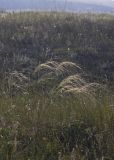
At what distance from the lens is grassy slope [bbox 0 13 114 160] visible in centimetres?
511

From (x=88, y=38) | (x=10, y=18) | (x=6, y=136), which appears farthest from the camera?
(x=10, y=18)

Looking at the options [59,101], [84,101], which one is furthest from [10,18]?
[84,101]

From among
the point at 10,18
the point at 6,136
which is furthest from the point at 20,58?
the point at 6,136

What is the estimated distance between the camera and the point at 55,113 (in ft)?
19.4

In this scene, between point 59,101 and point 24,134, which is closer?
point 24,134

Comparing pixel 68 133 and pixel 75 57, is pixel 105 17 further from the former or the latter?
pixel 68 133

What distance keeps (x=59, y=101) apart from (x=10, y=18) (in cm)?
537

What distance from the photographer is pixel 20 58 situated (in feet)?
33.0

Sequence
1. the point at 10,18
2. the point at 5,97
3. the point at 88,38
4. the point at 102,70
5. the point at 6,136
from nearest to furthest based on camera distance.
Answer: the point at 6,136, the point at 5,97, the point at 102,70, the point at 88,38, the point at 10,18

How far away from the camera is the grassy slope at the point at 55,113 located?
201 inches

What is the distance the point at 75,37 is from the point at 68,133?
19.0ft

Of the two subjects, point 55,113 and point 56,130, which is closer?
point 56,130

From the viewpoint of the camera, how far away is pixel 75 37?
1116 centimetres

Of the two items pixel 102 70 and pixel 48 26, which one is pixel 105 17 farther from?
pixel 102 70
